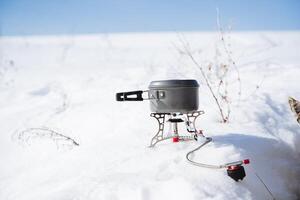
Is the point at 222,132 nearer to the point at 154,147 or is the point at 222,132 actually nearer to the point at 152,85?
the point at 154,147

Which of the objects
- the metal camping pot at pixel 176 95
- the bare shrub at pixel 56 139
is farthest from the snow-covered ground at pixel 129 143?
the metal camping pot at pixel 176 95

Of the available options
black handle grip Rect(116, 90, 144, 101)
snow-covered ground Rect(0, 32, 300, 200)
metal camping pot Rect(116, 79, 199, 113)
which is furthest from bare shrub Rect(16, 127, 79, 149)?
metal camping pot Rect(116, 79, 199, 113)

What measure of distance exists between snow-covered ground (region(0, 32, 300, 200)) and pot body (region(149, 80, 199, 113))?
0.35 m

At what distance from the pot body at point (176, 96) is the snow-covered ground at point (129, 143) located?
1.15 feet

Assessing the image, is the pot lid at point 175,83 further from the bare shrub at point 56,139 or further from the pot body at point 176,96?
the bare shrub at point 56,139

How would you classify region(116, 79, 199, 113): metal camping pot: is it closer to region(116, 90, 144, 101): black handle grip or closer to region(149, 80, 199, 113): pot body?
Result: region(149, 80, 199, 113): pot body

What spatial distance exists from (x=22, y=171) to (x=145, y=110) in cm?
150

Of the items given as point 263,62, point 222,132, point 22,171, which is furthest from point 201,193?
point 263,62

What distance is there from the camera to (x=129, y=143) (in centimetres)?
262

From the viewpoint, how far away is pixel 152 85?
89.5 inches

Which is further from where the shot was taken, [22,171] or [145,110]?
[145,110]

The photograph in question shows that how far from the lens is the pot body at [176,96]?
2174mm

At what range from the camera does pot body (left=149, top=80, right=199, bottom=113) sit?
2174mm

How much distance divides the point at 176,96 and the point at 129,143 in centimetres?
70
